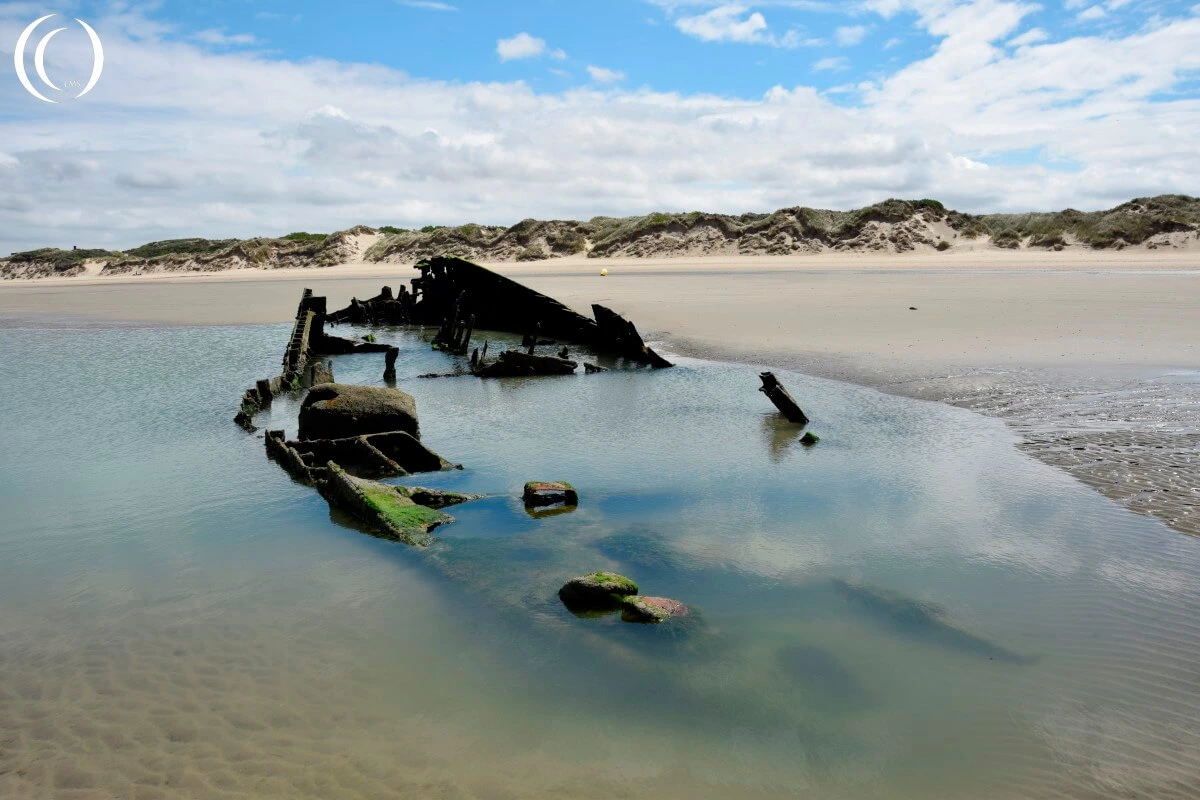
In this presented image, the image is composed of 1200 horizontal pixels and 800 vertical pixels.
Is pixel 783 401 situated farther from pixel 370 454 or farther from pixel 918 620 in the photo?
pixel 918 620

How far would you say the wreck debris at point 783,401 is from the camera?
986cm

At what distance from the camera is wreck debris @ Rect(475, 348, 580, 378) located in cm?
1488

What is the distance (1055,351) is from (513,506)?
34.7 ft

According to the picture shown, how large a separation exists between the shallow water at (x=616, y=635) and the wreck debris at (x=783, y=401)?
4.87 feet

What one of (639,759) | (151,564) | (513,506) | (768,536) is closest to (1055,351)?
(768,536)

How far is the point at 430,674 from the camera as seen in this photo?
4312 mm

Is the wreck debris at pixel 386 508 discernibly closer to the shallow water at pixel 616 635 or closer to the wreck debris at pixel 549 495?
the shallow water at pixel 616 635

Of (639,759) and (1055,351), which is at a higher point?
(1055,351)

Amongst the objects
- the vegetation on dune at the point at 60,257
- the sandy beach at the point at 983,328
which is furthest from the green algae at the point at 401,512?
the vegetation on dune at the point at 60,257

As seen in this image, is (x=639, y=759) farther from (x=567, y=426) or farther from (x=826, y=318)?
(x=826, y=318)

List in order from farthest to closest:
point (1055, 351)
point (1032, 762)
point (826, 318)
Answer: point (826, 318), point (1055, 351), point (1032, 762)

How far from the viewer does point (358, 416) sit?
9211mm

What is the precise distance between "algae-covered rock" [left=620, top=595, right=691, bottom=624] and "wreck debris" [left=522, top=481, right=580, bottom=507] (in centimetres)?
216

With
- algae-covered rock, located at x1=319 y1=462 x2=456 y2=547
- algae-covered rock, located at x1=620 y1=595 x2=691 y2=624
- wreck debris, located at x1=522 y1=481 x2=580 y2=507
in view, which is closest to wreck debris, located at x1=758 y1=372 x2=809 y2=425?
wreck debris, located at x1=522 y1=481 x2=580 y2=507
